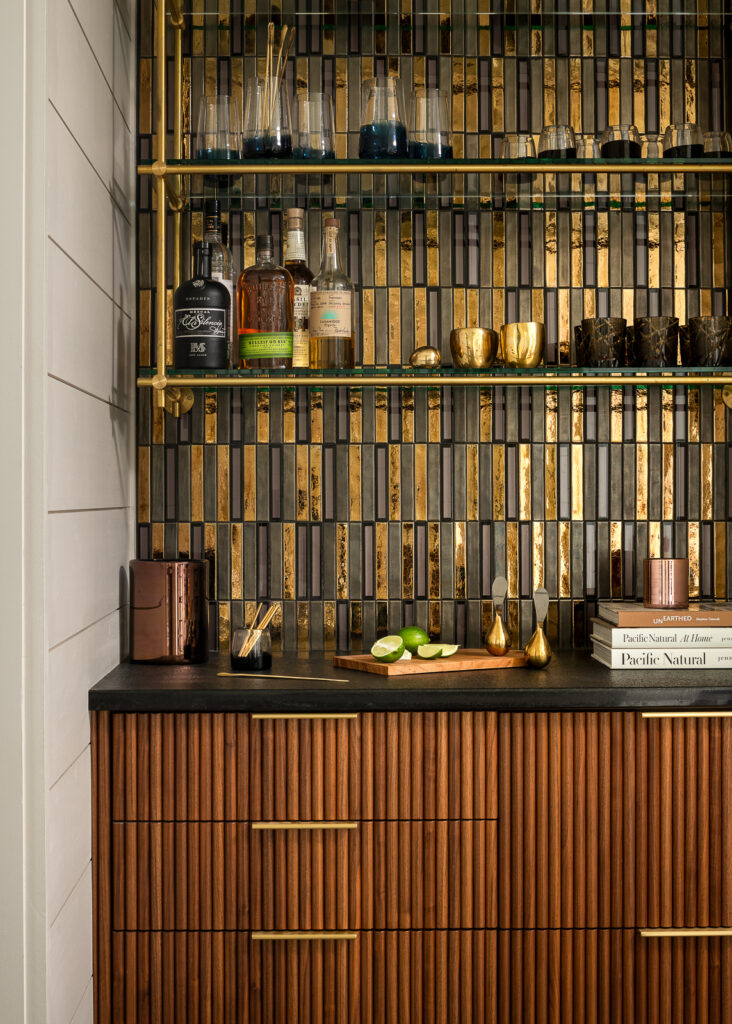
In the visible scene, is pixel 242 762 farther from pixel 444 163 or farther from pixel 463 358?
pixel 444 163

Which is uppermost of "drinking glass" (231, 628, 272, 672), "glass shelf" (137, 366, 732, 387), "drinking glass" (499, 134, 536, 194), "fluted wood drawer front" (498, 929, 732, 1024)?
"drinking glass" (499, 134, 536, 194)

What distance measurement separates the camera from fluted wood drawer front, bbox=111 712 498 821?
175 centimetres

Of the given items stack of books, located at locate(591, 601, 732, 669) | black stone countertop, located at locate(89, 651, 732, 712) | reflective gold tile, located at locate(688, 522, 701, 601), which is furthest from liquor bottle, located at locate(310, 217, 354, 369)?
reflective gold tile, located at locate(688, 522, 701, 601)

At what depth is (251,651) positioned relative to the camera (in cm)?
193

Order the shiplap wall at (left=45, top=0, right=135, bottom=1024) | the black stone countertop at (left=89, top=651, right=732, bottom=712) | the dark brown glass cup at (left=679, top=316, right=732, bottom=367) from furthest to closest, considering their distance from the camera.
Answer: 1. the dark brown glass cup at (left=679, top=316, right=732, bottom=367)
2. the black stone countertop at (left=89, top=651, right=732, bottom=712)
3. the shiplap wall at (left=45, top=0, right=135, bottom=1024)

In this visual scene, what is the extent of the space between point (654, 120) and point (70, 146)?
4.51ft

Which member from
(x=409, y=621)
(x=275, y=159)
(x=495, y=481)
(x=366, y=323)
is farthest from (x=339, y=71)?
(x=409, y=621)

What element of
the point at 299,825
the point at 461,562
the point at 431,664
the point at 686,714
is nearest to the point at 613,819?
the point at 686,714

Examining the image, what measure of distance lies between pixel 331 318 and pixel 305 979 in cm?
130

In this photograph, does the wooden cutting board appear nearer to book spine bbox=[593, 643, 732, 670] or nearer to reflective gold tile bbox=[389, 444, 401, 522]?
book spine bbox=[593, 643, 732, 670]

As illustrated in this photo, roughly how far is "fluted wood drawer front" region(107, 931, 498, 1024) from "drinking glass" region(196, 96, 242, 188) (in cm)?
156

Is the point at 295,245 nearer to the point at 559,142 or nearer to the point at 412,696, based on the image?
the point at 559,142

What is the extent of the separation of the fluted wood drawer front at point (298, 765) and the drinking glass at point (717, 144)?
50.7 inches

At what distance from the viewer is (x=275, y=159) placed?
6.49ft
